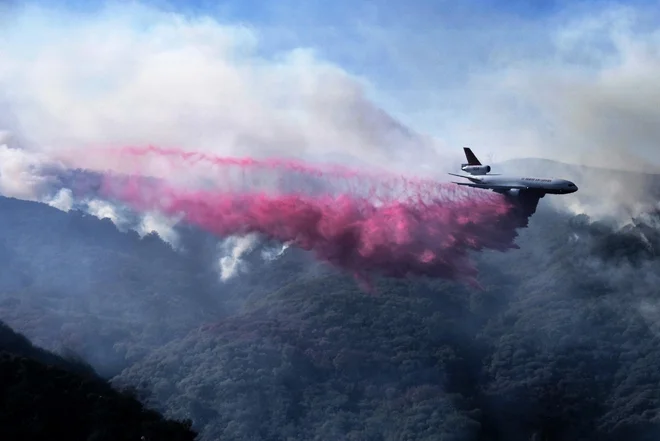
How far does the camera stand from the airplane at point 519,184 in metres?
109

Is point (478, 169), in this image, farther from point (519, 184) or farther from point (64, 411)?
point (64, 411)

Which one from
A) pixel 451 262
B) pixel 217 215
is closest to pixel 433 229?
pixel 451 262

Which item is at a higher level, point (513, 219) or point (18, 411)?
point (513, 219)

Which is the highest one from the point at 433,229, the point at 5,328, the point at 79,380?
the point at 433,229

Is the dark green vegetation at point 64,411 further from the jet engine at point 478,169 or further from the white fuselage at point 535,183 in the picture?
the jet engine at point 478,169

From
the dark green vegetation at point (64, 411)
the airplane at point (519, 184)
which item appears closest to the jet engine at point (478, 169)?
the airplane at point (519, 184)

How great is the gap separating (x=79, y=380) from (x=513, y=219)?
6939 cm

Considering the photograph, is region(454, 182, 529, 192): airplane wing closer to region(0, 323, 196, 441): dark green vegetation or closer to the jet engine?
the jet engine

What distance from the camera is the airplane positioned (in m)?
109

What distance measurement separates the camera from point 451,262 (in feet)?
390

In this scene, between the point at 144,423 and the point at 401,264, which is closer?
the point at 144,423

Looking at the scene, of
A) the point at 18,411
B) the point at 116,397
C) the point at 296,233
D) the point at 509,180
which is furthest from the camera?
the point at 296,233

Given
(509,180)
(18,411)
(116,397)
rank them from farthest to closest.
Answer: (509,180) → (116,397) → (18,411)

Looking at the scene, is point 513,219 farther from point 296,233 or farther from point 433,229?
point 296,233
